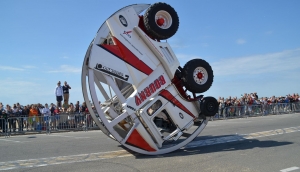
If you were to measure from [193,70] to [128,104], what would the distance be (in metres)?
2.01

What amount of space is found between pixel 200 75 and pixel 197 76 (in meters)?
0.11

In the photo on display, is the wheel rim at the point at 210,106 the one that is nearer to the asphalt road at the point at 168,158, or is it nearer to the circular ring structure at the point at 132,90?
the circular ring structure at the point at 132,90

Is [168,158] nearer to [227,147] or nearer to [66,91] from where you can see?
[227,147]

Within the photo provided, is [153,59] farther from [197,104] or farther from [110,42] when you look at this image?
[197,104]

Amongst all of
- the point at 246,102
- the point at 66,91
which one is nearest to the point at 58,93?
the point at 66,91

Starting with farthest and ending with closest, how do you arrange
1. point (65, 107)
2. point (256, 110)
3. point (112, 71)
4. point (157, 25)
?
point (256, 110)
point (65, 107)
point (157, 25)
point (112, 71)

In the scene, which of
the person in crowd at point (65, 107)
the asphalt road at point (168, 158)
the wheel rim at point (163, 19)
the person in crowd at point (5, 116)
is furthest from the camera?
the person in crowd at point (65, 107)

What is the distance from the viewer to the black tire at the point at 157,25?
24.0 feet

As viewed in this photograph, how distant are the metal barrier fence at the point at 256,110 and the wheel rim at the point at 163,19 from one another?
14.5m

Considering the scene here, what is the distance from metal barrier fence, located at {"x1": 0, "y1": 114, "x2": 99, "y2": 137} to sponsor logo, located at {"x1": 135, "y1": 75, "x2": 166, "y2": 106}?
8.88 metres

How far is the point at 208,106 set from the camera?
7.90m

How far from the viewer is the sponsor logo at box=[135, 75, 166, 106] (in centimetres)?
699

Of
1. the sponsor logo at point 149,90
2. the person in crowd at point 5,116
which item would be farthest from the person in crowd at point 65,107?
the sponsor logo at point 149,90

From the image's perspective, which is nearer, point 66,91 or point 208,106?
point 208,106
